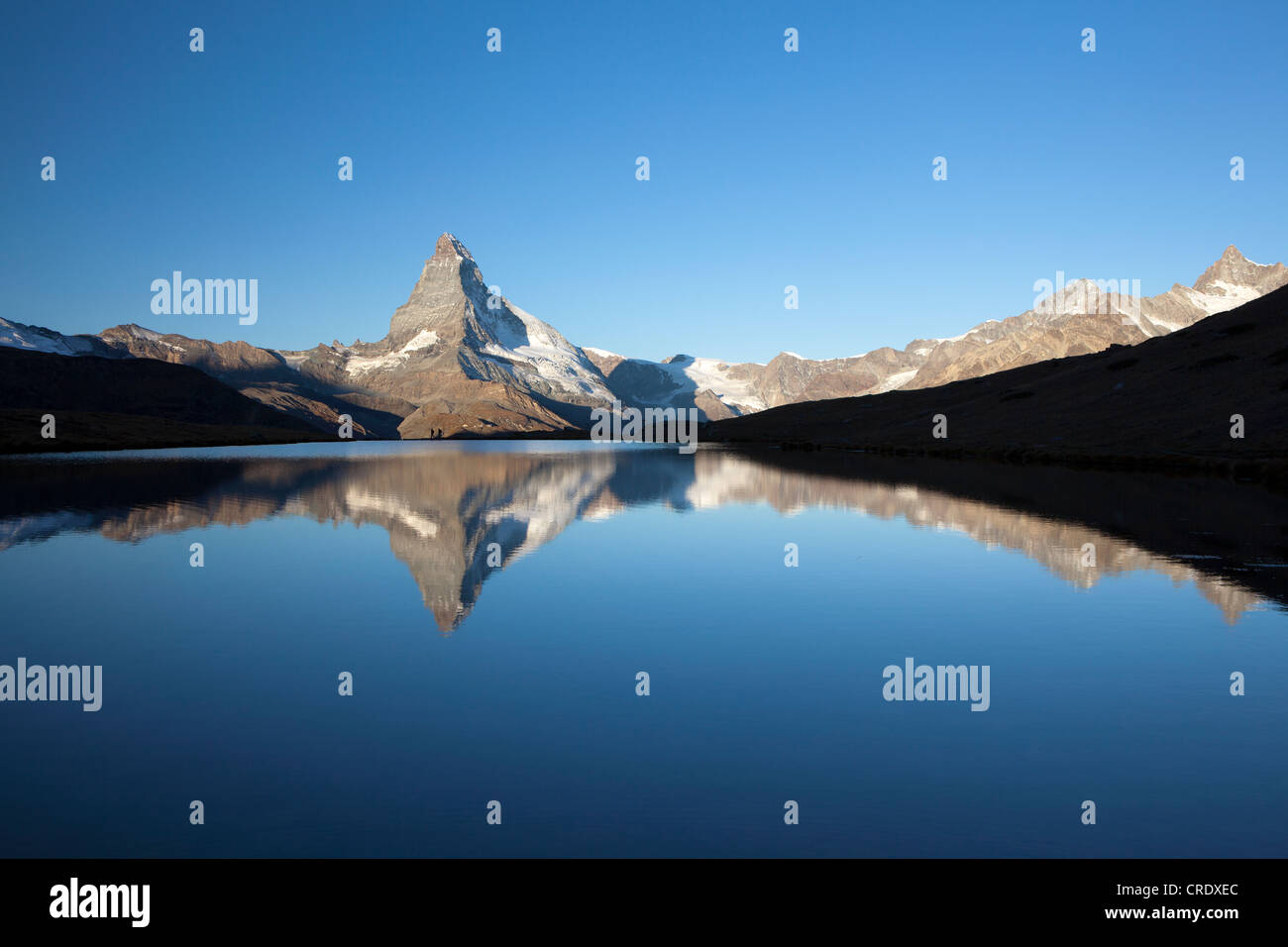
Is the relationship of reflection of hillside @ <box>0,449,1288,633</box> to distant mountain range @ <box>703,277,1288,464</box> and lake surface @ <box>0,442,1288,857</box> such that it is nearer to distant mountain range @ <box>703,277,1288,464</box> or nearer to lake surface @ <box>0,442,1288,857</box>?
lake surface @ <box>0,442,1288,857</box>

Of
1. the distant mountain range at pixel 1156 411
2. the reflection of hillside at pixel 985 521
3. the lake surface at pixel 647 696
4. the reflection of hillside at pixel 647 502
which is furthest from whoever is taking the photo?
the distant mountain range at pixel 1156 411

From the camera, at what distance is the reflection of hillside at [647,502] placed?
111 feet

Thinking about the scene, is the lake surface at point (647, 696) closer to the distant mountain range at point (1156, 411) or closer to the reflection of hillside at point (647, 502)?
the reflection of hillside at point (647, 502)

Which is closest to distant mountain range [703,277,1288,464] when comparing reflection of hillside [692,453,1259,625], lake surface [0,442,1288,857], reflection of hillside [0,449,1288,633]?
reflection of hillside [0,449,1288,633]

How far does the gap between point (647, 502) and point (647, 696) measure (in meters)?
47.5

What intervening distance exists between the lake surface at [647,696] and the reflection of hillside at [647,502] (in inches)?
21.7

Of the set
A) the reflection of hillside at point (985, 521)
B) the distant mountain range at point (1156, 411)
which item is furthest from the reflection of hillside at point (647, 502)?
the distant mountain range at point (1156, 411)

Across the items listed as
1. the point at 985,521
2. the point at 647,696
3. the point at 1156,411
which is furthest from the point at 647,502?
the point at 1156,411

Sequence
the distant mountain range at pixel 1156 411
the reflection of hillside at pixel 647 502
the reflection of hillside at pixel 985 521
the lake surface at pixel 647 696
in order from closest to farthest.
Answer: the lake surface at pixel 647 696
the reflection of hillside at pixel 985 521
the reflection of hillside at pixel 647 502
the distant mountain range at pixel 1156 411

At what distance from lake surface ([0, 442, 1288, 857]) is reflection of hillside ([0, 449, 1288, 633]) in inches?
21.7

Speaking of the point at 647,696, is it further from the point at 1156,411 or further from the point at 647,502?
the point at 1156,411
